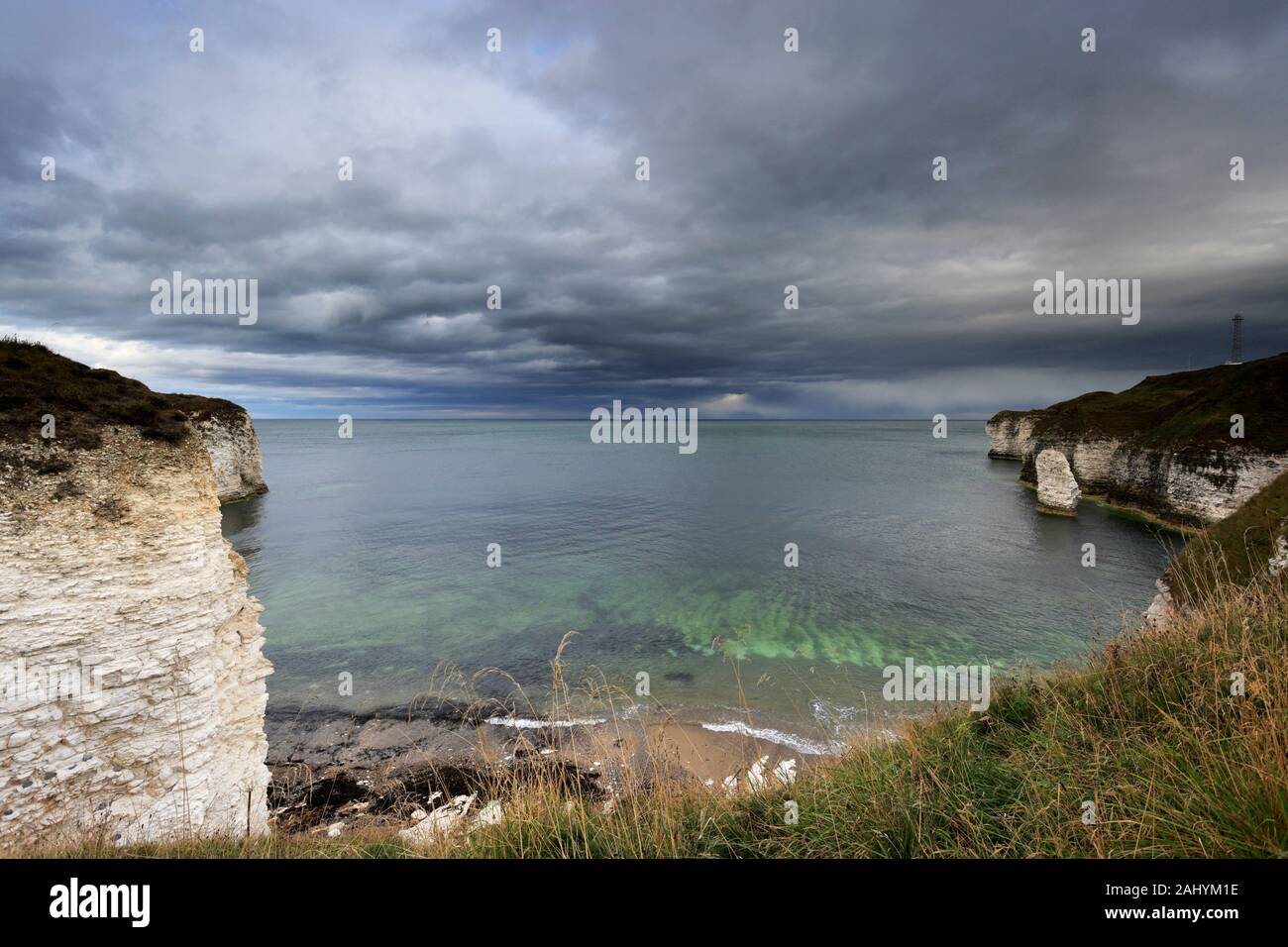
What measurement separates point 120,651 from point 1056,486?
60916 millimetres

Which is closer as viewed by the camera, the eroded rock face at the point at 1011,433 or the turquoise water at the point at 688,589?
the turquoise water at the point at 688,589

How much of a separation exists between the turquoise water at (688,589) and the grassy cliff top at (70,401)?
10705mm

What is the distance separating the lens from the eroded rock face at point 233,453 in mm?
49969

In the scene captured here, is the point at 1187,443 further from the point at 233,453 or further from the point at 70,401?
the point at 233,453

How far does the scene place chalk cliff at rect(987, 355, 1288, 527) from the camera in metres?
35.6

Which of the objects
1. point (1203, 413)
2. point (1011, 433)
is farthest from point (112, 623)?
point (1011, 433)

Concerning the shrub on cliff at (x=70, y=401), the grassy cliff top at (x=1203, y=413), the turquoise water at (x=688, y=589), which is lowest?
the turquoise water at (x=688, y=589)

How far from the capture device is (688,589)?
1091 inches

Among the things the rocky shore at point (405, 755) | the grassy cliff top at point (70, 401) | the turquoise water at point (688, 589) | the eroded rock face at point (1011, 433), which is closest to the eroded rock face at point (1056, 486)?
the turquoise water at point (688, 589)

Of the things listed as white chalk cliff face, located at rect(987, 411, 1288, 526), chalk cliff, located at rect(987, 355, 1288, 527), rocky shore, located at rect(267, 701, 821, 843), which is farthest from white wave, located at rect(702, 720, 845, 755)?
chalk cliff, located at rect(987, 355, 1288, 527)

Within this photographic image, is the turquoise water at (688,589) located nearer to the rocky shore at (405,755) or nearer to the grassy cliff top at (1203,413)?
the rocky shore at (405,755)

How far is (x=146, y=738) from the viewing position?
8.80 meters

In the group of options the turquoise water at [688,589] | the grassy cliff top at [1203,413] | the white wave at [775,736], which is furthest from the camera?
the grassy cliff top at [1203,413]
